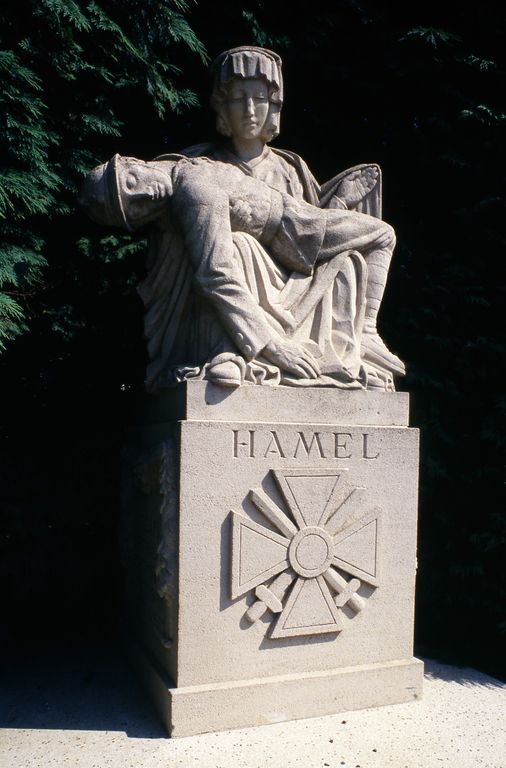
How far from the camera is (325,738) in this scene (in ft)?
10.3

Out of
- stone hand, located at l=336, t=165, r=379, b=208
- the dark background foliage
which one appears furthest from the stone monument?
the dark background foliage

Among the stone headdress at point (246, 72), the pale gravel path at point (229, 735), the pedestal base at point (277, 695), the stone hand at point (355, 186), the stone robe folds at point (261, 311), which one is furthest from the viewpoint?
the stone hand at point (355, 186)

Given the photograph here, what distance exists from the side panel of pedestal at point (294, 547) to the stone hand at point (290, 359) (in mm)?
282

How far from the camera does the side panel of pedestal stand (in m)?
3.21

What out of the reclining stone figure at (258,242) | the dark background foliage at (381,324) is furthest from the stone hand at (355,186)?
the dark background foliage at (381,324)

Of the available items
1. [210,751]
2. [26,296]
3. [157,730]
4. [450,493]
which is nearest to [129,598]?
[157,730]

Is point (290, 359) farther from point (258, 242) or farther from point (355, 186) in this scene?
point (355, 186)

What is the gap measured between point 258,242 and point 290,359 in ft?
2.54

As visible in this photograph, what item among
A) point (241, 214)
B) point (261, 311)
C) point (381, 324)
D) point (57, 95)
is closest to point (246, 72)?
point (241, 214)

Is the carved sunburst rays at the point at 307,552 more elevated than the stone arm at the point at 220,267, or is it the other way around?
the stone arm at the point at 220,267

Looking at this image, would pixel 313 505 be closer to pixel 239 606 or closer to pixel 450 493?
pixel 239 606

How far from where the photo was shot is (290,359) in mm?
3496

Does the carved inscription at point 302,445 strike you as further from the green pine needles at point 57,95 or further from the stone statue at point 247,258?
the green pine needles at point 57,95

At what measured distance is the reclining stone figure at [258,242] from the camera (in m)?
3.46
